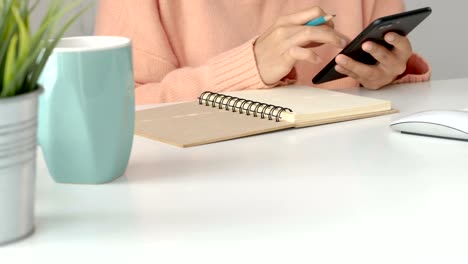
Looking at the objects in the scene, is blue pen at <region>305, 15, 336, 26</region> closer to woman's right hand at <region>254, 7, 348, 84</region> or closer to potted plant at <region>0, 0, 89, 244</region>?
woman's right hand at <region>254, 7, 348, 84</region>

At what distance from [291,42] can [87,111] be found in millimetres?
540

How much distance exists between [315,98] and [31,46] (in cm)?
60

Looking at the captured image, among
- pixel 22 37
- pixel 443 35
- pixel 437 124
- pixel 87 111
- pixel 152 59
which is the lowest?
pixel 443 35

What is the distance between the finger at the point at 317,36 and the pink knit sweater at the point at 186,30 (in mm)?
243

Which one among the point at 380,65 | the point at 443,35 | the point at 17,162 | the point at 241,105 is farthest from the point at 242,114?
the point at 443,35

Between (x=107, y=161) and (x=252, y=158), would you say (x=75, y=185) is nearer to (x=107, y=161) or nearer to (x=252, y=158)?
(x=107, y=161)

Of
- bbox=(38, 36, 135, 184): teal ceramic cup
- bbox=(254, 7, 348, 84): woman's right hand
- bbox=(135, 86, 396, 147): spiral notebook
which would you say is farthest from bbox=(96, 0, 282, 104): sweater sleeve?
bbox=(38, 36, 135, 184): teal ceramic cup

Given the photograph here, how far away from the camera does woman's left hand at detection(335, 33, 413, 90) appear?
1.28 m

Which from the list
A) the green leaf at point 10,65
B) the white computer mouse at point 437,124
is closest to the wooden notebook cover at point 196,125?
the white computer mouse at point 437,124

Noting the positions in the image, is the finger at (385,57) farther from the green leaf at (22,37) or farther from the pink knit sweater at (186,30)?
the green leaf at (22,37)

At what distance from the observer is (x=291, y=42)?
49.3 inches

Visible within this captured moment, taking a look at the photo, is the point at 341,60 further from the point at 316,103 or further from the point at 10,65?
the point at 10,65

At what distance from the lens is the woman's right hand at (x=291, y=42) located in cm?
121

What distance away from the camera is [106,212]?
28.8 inches
